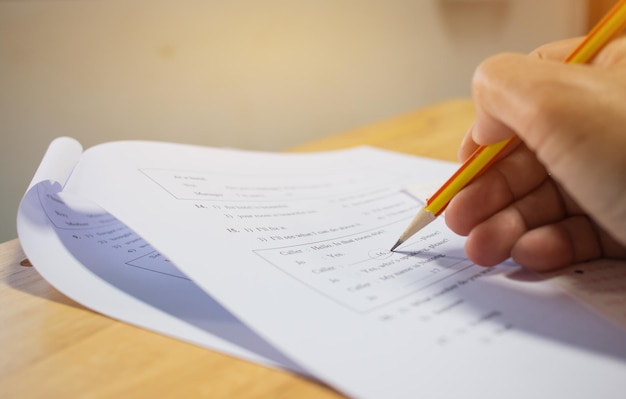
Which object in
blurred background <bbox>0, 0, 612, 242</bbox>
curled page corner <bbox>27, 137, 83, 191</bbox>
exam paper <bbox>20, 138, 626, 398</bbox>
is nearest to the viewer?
exam paper <bbox>20, 138, 626, 398</bbox>

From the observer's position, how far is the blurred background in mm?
664

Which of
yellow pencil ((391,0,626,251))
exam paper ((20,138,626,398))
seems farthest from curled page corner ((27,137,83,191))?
yellow pencil ((391,0,626,251))

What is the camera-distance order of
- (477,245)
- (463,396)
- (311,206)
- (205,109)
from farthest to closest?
(205,109) → (311,206) → (477,245) → (463,396)

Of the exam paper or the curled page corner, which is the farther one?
the curled page corner

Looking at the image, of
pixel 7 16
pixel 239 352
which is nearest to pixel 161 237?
pixel 239 352

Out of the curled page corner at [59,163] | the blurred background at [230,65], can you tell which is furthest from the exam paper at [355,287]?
the blurred background at [230,65]

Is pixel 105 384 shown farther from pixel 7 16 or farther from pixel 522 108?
pixel 7 16

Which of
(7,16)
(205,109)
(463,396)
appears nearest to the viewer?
(463,396)

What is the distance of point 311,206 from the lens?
43 centimetres

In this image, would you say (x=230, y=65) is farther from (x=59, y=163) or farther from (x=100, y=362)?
(x=100, y=362)

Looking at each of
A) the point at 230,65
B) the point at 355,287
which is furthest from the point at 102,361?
the point at 230,65

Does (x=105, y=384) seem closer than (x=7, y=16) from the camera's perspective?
Yes

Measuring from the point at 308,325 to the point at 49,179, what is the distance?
22 cm

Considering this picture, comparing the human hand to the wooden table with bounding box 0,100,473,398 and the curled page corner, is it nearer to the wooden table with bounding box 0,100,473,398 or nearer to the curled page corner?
the wooden table with bounding box 0,100,473,398
